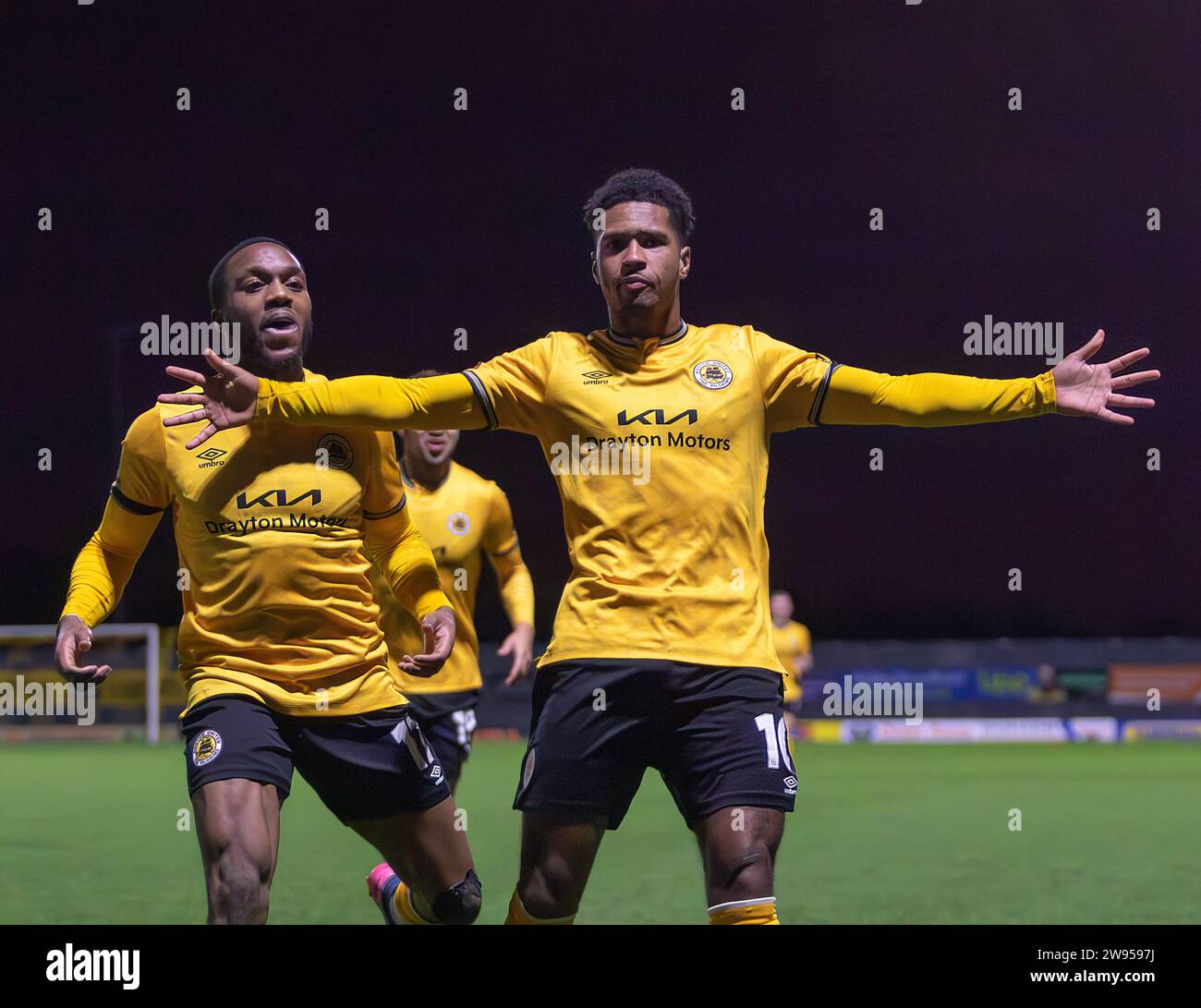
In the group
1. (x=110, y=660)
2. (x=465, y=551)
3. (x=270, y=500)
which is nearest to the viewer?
(x=270, y=500)

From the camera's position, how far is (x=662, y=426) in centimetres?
464

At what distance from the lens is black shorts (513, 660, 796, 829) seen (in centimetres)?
450

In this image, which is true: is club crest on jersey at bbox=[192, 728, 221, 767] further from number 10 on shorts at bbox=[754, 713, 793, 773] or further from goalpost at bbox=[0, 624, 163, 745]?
goalpost at bbox=[0, 624, 163, 745]

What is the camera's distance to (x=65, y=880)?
891cm

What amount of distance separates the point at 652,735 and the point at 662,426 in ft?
2.81

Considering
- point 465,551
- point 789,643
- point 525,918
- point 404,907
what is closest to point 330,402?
point 525,918

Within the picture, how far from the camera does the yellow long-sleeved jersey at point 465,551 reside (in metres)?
7.91

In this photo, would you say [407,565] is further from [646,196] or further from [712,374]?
[646,196]

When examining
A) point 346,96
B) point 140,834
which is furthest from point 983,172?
point 140,834

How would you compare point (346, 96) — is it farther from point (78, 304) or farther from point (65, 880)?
point (65, 880)

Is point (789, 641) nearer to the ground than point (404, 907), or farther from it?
farther from it

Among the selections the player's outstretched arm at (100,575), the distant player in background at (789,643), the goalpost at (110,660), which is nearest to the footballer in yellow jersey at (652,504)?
the player's outstretched arm at (100,575)

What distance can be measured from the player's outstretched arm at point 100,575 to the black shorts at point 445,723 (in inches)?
101

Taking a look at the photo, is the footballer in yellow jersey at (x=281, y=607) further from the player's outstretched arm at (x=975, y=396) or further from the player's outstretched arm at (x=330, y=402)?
the player's outstretched arm at (x=975, y=396)
